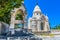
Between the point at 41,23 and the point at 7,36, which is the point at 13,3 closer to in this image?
the point at 7,36

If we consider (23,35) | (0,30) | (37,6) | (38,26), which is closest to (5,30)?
(0,30)

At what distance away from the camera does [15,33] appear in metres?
17.8

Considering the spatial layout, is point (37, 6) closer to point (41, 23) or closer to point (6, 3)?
point (41, 23)

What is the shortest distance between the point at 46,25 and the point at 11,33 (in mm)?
24795

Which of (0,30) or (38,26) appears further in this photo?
(38,26)

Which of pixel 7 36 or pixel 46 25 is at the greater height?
pixel 46 25

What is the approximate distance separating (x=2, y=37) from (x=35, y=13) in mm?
26626

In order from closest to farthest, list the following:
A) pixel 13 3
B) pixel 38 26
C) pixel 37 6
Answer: pixel 13 3, pixel 38 26, pixel 37 6

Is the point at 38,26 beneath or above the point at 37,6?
beneath

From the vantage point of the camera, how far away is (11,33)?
17.7 metres

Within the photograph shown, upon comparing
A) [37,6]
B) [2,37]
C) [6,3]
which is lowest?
[2,37]

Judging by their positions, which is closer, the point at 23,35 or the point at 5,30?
the point at 23,35

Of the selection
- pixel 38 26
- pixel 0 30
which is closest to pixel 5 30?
pixel 0 30

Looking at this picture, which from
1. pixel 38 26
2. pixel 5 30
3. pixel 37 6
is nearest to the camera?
pixel 5 30
